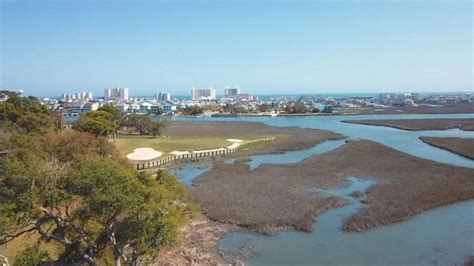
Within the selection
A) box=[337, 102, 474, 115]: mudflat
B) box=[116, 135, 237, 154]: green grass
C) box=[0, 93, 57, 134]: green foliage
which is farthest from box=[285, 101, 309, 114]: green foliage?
box=[0, 93, 57, 134]: green foliage

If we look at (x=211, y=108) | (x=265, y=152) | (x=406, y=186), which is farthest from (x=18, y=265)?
(x=211, y=108)

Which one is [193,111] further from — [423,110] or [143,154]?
[143,154]

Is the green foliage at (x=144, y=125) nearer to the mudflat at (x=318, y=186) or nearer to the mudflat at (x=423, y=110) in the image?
the mudflat at (x=318, y=186)

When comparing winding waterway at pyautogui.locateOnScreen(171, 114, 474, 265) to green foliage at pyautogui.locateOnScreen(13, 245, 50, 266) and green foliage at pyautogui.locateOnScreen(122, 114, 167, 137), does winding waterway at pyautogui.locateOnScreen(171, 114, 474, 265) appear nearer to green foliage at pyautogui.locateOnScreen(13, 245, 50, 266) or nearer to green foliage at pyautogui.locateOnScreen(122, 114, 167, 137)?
green foliage at pyautogui.locateOnScreen(13, 245, 50, 266)

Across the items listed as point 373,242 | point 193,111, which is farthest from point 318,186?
point 193,111

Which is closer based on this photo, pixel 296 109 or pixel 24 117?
pixel 24 117

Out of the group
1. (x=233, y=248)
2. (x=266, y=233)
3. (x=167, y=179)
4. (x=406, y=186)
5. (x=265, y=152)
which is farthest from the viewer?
(x=265, y=152)

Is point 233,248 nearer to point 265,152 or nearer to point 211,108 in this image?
point 265,152
